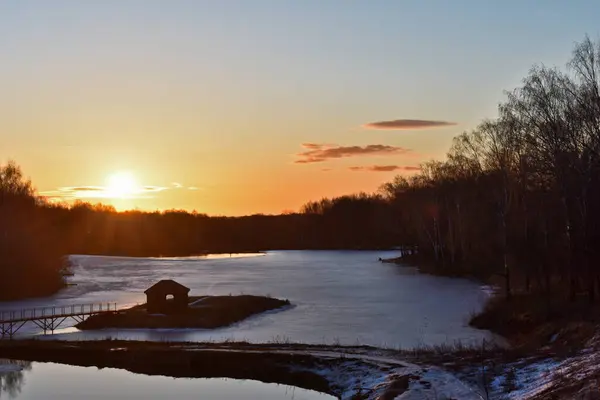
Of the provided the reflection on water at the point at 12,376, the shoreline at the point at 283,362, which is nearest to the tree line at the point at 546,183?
the shoreline at the point at 283,362

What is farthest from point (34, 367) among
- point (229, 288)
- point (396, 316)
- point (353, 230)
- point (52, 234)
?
point (353, 230)

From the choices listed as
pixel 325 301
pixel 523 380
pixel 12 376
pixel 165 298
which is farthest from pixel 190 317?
pixel 523 380

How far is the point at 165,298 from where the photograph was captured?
51.4m

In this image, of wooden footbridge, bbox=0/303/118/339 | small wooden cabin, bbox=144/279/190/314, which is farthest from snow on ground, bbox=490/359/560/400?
small wooden cabin, bbox=144/279/190/314

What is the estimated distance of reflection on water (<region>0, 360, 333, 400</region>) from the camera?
24.2 m

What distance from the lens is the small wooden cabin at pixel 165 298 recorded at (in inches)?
2000

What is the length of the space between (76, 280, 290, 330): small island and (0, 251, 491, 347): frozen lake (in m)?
1.76

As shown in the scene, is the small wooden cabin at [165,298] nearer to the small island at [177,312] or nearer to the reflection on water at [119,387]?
the small island at [177,312]

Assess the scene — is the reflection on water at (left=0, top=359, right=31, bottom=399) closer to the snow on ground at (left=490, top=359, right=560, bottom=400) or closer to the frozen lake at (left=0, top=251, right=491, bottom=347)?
→ the frozen lake at (left=0, top=251, right=491, bottom=347)

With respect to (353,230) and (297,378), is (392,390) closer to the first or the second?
(297,378)

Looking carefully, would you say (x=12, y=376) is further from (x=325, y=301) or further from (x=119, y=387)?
(x=325, y=301)

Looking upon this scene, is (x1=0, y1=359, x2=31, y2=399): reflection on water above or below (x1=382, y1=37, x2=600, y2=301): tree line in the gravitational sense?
below

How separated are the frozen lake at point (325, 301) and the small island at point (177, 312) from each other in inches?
69.4

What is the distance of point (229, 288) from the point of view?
2908 inches
